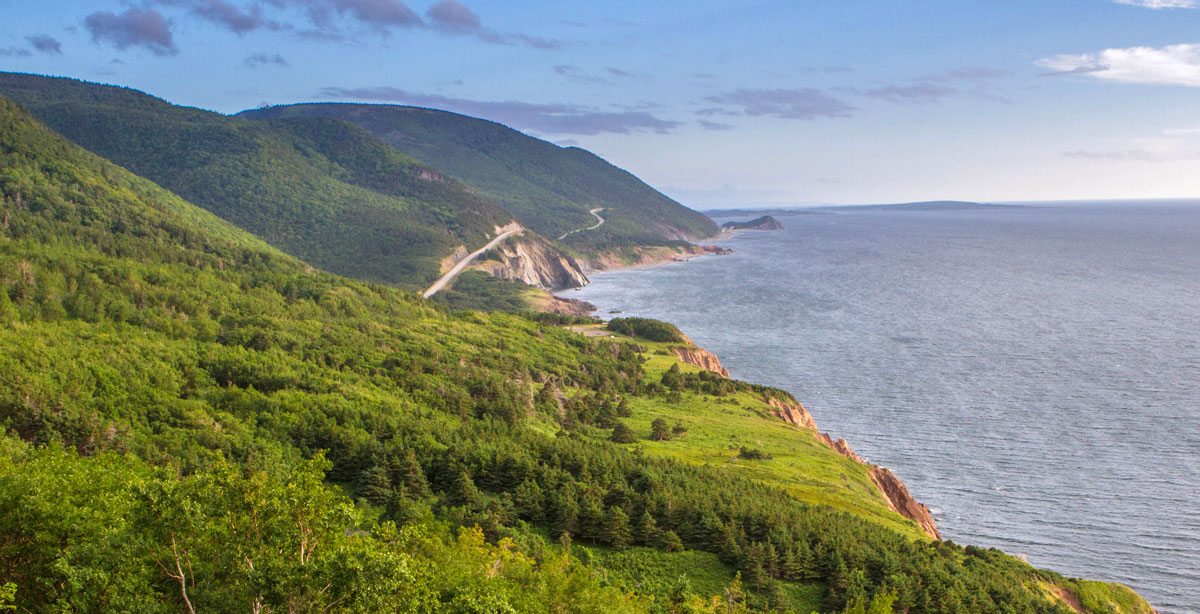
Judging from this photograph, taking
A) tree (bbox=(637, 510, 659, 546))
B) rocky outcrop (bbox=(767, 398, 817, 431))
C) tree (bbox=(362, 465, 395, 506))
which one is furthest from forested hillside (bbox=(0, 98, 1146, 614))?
rocky outcrop (bbox=(767, 398, 817, 431))

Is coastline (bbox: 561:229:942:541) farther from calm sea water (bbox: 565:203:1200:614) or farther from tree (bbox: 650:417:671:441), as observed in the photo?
tree (bbox: 650:417:671:441)

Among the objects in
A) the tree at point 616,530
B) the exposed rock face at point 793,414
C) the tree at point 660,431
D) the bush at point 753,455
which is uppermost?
the tree at point 616,530

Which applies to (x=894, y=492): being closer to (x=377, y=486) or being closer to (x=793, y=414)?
(x=793, y=414)

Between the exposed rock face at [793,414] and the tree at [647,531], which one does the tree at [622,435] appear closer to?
the exposed rock face at [793,414]

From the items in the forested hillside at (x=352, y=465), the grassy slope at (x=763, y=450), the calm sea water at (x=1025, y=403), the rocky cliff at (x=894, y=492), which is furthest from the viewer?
the rocky cliff at (x=894, y=492)

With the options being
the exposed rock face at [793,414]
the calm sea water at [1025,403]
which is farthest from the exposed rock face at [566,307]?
the exposed rock face at [793,414]

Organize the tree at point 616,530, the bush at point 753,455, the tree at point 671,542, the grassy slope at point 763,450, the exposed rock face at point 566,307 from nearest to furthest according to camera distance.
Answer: the tree at point 616,530
the tree at point 671,542
the grassy slope at point 763,450
the bush at point 753,455
the exposed rock face at point 566,307

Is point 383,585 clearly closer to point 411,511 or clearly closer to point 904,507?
point 411,511
